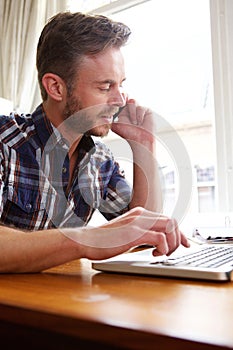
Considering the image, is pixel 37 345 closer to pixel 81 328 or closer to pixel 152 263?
pixel 81 328

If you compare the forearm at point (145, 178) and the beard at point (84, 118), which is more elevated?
the beard at point (84, 118)

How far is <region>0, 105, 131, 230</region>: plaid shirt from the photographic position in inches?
41.7

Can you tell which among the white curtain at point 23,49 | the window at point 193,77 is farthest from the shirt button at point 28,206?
the white curtain at point 23,49

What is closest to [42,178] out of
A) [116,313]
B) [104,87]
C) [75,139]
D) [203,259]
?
[75,139]

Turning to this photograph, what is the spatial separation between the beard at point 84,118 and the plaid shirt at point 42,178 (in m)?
0.06

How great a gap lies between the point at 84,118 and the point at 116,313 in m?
0.88

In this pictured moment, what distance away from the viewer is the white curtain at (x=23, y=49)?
101 inches

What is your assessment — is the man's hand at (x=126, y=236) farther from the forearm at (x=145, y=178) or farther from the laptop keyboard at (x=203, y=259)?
the forearm at (x=145, y=178)

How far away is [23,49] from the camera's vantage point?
261 cm

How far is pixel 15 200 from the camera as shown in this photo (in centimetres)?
106

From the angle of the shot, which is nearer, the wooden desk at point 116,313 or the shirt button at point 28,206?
the wooden desk at point 116,313

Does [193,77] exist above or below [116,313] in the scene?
above

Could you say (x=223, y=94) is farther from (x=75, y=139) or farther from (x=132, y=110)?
(x=75, y=139)

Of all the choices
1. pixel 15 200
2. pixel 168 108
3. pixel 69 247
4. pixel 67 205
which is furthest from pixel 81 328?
pixel 168 108
